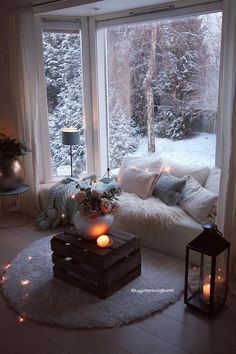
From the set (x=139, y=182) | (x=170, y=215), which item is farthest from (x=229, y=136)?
(x=139, y=182)

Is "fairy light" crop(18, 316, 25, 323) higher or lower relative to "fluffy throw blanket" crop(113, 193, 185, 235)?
lower

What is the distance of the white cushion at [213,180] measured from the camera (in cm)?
352

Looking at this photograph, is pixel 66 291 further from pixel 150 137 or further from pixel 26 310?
pixel 150 137

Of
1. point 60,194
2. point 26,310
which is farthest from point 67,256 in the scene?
point 60,194

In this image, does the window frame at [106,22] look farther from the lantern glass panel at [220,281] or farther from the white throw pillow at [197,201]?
the lantern glass panel at [220,281]

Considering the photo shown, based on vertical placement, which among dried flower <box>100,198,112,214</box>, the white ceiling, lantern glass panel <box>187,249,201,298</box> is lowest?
lantern glass panel <box>187,249,201,298</box>

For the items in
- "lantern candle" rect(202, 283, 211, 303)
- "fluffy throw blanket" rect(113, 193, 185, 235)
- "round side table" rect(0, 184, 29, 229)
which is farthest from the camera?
"round side table" rect(0, 184, 29, 229)

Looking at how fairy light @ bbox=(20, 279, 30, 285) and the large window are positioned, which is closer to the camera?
fairy light @ bbox=(20, 279, 30, 285)

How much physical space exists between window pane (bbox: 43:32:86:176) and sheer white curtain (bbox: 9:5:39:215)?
11.1 inches

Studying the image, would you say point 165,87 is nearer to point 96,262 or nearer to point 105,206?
point 105,206

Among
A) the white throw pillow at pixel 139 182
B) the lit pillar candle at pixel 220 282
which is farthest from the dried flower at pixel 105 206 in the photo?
the white throw pillow at pixel 139 182

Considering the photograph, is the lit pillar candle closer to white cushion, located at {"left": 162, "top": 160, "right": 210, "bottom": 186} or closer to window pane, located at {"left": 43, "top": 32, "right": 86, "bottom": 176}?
white cushion, located at {"left": 162, "top": 160, "right": 210, "bottom": 186}

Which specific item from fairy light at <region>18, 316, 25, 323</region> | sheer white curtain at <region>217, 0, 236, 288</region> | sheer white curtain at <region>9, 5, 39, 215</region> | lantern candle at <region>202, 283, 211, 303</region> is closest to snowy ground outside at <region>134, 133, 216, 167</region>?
sheer white curtain at <region>217, 0, 236, 288</region>

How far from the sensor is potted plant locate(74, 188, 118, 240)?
2.86 metres
